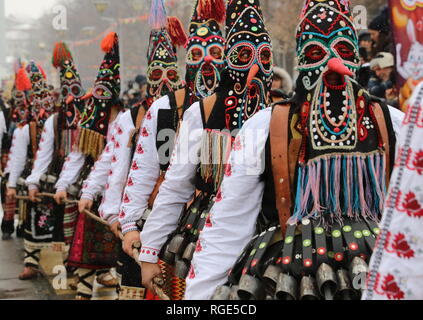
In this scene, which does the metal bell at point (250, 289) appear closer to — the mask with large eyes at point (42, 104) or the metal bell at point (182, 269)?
the metal bell at point (182, 269)

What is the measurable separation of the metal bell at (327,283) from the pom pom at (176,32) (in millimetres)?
3656

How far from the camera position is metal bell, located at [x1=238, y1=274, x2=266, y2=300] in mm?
2432

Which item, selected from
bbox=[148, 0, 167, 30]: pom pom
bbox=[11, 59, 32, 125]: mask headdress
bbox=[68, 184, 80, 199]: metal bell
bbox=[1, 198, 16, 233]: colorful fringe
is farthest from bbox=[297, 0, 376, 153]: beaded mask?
bbox=[1, 198, 16, 233]: colorful fringe

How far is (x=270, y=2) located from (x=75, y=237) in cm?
708

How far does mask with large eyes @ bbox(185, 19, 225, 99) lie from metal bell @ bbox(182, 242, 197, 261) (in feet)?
4.04

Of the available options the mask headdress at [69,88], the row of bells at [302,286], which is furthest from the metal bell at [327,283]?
the mask headdress at [69,88]

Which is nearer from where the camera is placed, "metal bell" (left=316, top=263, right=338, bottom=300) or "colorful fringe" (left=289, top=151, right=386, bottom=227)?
"metal bell" (left=316, top=263, right=338, bottom=300)

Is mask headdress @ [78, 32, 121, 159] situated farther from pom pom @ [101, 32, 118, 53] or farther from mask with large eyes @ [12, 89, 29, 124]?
mask with large eyes @ [12, 89, 29, 124]

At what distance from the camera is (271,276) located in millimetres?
2445

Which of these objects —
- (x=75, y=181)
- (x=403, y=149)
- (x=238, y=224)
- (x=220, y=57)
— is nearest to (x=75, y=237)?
(x=75, y=181)

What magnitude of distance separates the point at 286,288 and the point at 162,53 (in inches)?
136

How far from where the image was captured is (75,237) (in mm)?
6289

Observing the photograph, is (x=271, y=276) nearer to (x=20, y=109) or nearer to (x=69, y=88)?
(x=69, y=88)

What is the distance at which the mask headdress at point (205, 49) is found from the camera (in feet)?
14.4
